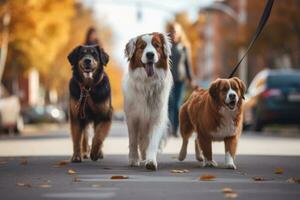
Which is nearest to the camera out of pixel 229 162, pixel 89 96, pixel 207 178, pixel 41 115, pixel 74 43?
pixel 207 178

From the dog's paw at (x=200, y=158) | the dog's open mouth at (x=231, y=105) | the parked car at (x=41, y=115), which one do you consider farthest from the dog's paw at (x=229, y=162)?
the parked car at (x=41, y=115)

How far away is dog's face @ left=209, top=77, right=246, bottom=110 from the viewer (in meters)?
9.98

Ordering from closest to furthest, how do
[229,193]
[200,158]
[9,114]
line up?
[229,193] < [200,158] < [9,114]

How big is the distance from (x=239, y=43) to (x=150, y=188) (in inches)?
1614

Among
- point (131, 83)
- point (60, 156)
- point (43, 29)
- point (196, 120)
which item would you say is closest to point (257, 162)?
point (196, 120)

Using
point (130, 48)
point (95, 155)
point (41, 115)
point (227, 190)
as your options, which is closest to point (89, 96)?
point (95, 155)

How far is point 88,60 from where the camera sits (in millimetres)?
11086

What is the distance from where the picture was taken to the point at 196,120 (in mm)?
10680

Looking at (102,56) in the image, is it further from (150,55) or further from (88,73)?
(150,55)

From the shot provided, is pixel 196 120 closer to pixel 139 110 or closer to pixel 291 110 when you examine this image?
pixel 139 110

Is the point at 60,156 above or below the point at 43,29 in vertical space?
below

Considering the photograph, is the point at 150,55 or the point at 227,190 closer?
the point at 227,190

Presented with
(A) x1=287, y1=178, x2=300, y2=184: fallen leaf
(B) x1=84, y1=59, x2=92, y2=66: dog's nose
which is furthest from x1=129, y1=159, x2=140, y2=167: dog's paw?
(A) x1=287, y1=178, x2=300, y2=184: fallen leaf

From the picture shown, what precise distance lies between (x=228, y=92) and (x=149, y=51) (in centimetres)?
99
